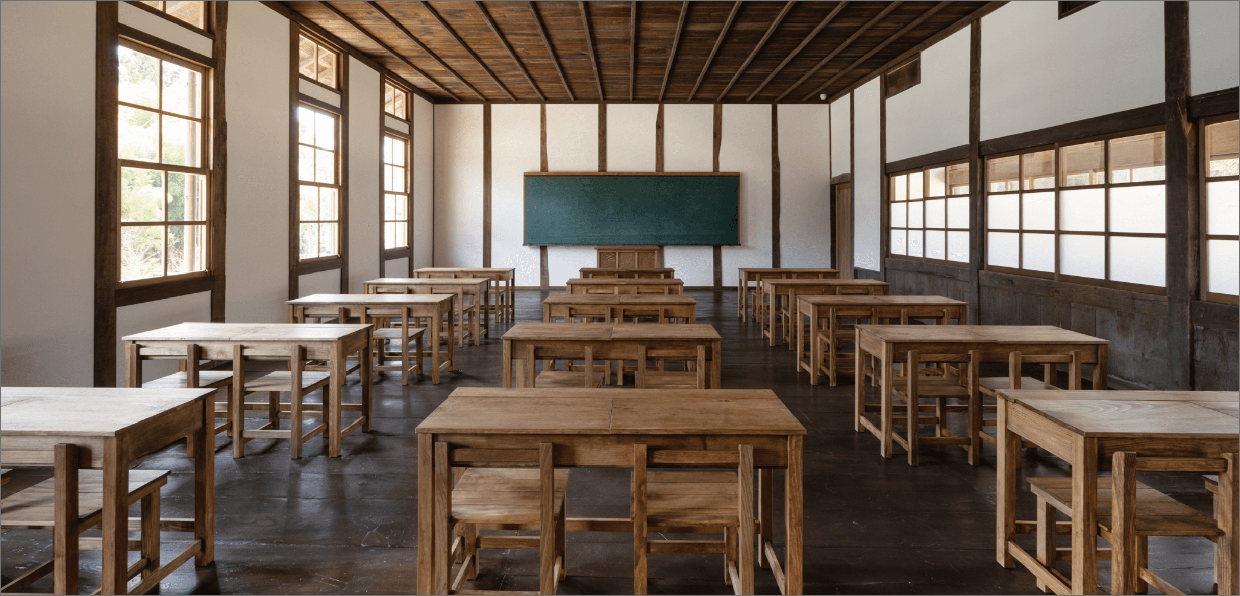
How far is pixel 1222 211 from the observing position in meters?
4.11

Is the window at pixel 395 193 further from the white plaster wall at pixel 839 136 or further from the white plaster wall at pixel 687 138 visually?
the white plaster wall at pixel 839 136

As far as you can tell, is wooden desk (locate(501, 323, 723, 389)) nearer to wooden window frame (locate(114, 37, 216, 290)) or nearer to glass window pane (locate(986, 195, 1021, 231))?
wooden window frame (locate(114, 37, 216, 290))

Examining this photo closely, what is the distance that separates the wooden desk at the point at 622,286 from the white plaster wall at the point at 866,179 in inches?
177

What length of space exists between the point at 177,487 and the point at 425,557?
73.5 inches

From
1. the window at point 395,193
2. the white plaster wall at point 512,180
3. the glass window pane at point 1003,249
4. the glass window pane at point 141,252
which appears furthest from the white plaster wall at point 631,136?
the glass window pane at point 141,252

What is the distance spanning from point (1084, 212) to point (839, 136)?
6.48 metres

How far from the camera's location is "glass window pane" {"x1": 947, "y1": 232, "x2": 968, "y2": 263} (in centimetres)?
741

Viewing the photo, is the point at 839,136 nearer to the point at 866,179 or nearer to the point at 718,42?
the point at 866,179

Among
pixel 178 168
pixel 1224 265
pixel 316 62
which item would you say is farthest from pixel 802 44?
pixel 178 168

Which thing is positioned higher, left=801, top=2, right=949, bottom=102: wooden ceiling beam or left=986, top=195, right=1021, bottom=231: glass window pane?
left=801, top=2, right=949, bottom=102: wooden ceiling beam

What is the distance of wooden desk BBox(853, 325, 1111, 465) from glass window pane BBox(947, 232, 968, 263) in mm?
4025

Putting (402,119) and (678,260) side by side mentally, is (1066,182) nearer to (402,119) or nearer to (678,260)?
(678,260)

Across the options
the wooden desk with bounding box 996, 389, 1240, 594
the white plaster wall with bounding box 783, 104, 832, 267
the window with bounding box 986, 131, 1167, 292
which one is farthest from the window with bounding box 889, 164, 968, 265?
the wooden desk with bounding box 996, 389, 1240, 594

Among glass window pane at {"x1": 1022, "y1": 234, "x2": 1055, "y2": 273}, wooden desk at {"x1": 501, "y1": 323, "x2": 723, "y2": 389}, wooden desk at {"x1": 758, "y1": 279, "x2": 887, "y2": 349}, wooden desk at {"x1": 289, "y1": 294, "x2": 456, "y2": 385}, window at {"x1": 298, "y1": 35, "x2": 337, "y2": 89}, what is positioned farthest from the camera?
window at {"x1": 298, "y1": 35, "x2": 337, "y2": 89}
